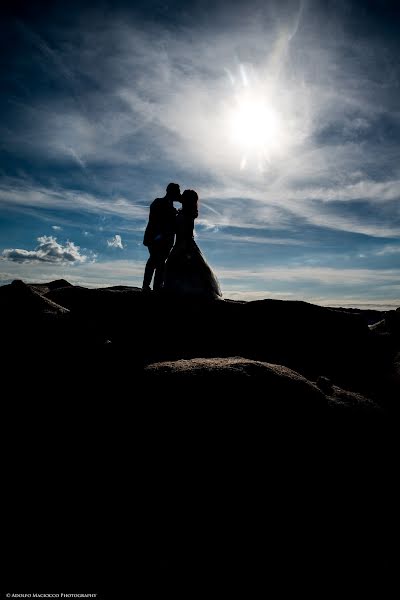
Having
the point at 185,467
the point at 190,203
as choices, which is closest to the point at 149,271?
the point at 190,203

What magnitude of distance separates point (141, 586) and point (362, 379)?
4.25m

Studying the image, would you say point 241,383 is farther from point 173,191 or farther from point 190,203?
point 173,191

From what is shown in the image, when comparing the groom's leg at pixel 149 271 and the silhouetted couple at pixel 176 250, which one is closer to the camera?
the silhouetted couple at pixel 176 250

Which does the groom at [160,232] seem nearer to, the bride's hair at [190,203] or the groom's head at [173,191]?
the groom's head at [173,191]

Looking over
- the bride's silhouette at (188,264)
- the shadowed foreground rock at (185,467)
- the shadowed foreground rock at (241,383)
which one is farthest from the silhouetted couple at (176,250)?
the shadowed foreground rock at (241,383)

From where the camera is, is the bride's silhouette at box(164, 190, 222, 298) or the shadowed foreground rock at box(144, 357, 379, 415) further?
the bride's silhouette at box(164, 190, 222, 298)

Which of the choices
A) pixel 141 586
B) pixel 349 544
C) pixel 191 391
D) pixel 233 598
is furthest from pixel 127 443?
pixel 349 544

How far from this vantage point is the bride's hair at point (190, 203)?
6.84 m

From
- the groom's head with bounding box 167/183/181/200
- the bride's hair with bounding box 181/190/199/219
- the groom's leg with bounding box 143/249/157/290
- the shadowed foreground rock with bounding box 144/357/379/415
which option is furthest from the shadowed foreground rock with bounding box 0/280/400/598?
the groom's head with bounding box 167/183/181/200

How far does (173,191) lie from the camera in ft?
23.4

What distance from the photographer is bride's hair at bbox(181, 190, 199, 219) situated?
6.84 metres

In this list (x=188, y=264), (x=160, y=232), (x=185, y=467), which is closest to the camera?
(x=185, y=467)

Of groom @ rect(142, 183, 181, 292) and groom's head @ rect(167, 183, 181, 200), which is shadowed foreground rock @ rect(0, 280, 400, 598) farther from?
groom's head @ rect(167, 183, 181, 200)

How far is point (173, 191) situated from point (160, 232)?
105 cm
